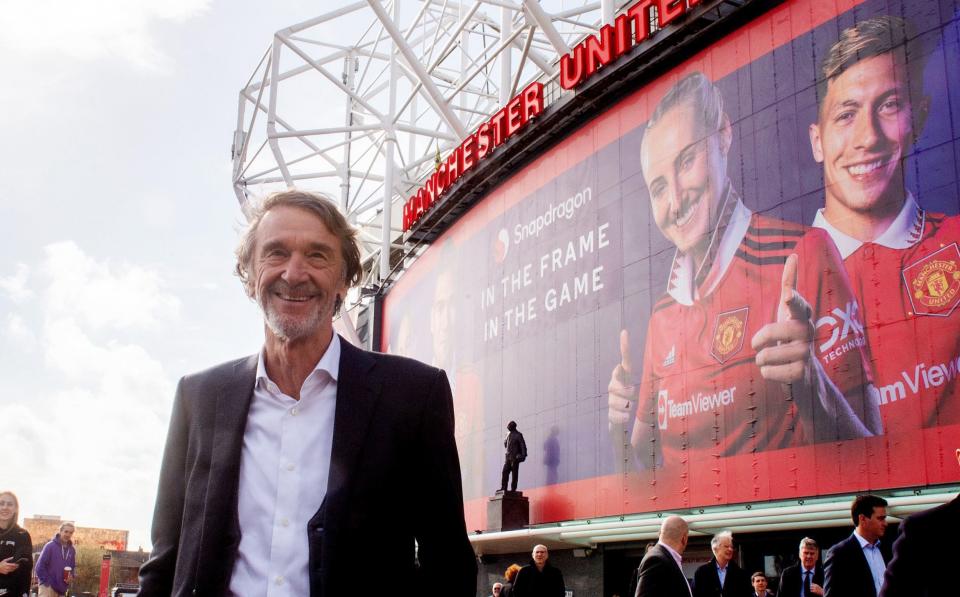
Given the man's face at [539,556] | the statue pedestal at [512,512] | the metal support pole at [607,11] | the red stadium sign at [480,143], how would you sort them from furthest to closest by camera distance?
the red stadium sign at [480,143]
the metal support pole at [607,11]
the statue pedestal at [512,512]
the man's face at [539,556]

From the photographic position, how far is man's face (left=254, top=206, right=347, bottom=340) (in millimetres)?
2416

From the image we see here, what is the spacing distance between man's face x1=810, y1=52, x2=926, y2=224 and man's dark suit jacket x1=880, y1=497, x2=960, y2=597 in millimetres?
9893

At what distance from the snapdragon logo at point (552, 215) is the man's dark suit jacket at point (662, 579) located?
1326 centimetres

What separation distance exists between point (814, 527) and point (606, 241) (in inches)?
276

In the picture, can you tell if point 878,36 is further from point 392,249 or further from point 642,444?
point 392,249

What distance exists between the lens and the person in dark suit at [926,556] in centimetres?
361

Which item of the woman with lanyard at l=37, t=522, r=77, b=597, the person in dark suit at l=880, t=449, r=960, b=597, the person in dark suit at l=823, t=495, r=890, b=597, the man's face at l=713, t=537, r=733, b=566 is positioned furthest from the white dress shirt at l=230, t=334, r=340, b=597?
the woman with lanyard at l=37, t=522, r=77, b=597

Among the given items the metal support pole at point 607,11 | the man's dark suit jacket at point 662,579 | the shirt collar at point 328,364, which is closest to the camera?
the shirt collar at point 328,364

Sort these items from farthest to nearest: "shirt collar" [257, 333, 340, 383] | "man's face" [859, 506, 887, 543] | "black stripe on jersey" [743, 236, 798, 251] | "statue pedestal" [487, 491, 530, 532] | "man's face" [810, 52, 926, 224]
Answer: "statue pedestal" [487, 491, 530, 532] < "black stripe on jersey" [743, 236, 798, 251] < "man's face" [810, 52, 926, 224] < "man's face" [859, 506, 887, 543] < "shirt collar" [257, 333, 340, 383]

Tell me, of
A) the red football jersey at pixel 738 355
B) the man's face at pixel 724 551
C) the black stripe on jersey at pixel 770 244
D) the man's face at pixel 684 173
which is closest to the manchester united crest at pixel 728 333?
the red football jersey at pixel 738 355

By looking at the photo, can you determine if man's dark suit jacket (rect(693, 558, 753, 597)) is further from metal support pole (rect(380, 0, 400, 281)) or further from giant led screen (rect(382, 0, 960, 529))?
metal support pole (rect(380, 0, 400, 281))

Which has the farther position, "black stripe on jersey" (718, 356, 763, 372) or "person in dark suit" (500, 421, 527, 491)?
"person in dark suit" (500, 421, 527, 491)

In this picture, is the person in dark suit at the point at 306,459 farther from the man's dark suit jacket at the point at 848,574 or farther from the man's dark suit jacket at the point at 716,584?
the man's dark suit jacket at the point at 716,584

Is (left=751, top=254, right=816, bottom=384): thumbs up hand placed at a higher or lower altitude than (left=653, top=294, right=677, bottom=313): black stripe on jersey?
lower
